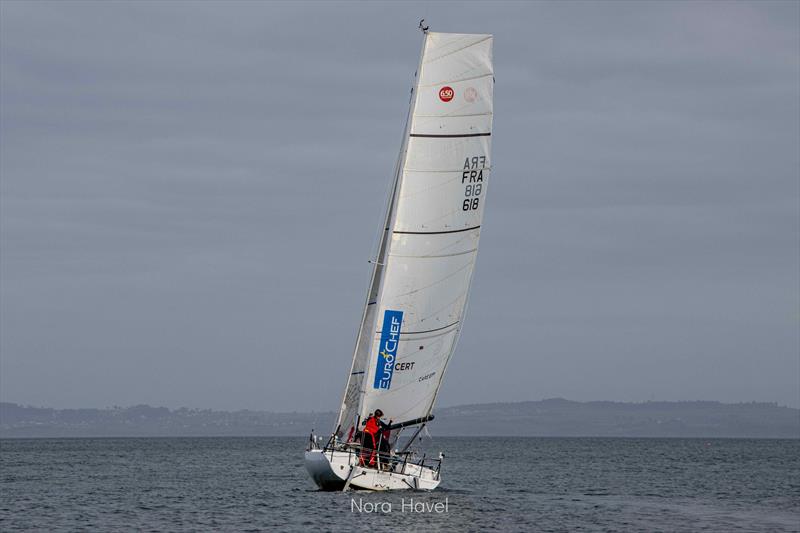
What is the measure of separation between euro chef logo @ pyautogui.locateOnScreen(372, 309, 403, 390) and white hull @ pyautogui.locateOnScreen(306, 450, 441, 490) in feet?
10.6

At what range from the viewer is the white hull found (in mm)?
39719

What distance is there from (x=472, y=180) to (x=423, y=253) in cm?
319

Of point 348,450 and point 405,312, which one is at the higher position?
point 405,312

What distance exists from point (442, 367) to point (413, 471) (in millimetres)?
4158

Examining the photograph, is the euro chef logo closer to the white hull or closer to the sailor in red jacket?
the sailor in red jacket

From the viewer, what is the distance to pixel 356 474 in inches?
1567

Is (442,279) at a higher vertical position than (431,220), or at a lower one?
lower

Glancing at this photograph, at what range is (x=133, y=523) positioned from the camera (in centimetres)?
3859

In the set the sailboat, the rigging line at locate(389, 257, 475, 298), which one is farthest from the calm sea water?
the rigging line at locate(389, 257, 475, 298)

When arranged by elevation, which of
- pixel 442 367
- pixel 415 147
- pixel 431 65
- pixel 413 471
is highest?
pixel 431 65

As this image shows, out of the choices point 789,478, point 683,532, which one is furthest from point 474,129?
point 789,478

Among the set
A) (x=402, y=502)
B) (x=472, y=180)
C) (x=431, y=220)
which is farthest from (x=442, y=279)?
(x=402, y=502)

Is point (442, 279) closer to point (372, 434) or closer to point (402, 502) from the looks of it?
point (372, 434)

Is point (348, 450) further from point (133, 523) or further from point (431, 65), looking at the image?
point (431, 65)
